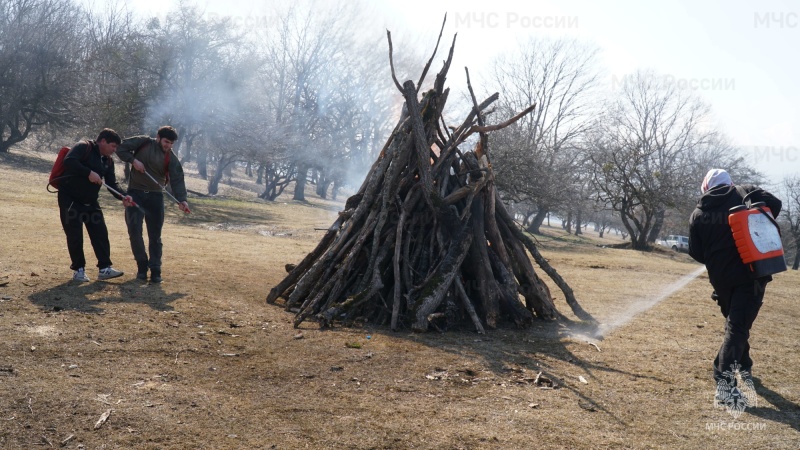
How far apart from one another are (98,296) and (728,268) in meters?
5.59

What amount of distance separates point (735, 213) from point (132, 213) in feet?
19.6

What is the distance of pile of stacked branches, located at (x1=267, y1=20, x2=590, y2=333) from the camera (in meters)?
6.07

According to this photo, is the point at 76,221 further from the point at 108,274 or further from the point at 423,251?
the point at 423,251

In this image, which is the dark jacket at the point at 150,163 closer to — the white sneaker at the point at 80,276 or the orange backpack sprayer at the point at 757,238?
the white sneaker at the point at 80,276

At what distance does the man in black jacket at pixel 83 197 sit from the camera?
20.4 ft

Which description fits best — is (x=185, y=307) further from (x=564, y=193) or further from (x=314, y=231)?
(x=564, y=193)

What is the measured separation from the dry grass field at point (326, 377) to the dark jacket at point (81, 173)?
2.92 feet

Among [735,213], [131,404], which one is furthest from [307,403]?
[735,213]

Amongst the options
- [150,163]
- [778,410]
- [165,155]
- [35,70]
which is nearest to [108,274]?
[150,163]

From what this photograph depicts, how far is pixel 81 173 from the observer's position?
620 centimetres

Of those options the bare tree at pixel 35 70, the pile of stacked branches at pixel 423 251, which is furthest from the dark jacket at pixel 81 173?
the bare tree at pixel 35 70

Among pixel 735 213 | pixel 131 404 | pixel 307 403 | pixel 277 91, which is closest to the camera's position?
pixel 131 404

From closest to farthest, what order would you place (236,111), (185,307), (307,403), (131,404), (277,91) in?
1. (131,404)
2. (307,403)
3. (185,307)
4. (236,111)
5. (277,91)

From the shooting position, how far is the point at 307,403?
12.5 feet
